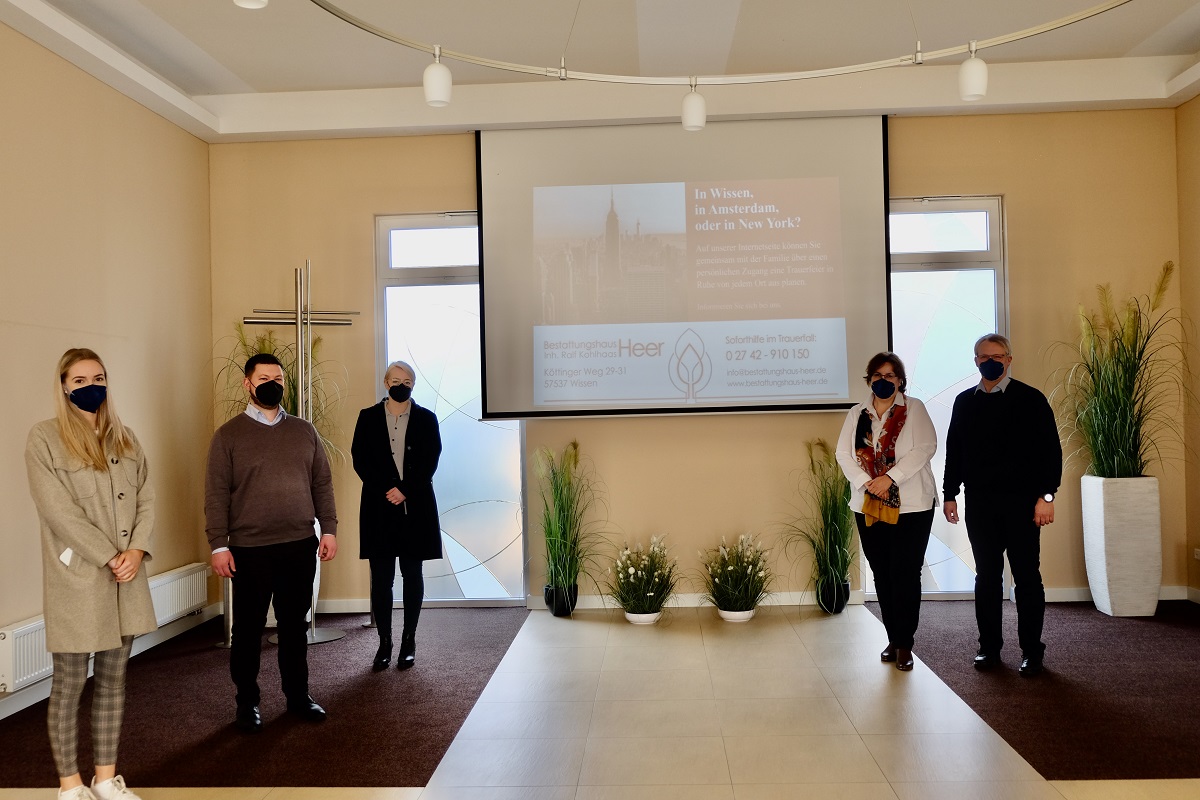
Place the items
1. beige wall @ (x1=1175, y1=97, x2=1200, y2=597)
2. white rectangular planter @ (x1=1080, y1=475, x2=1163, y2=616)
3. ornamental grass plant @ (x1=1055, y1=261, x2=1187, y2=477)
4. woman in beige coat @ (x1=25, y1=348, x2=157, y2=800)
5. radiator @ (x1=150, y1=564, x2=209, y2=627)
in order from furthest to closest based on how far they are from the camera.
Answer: beige wall @ (x1=1175, y1=97, x2=1200, y2=597)
ornamental grass plant @ (x1=1055, y1=261, x2=1187, y2=477)
white rectangular planter @ (x1=1080, y1=475, x2=1163, y2=616)
radiator @ (x1=150, y1=564, x2=209, y2=627)
woman in beige coat @ (x1=25, y1=348, x2=157, y2=800)

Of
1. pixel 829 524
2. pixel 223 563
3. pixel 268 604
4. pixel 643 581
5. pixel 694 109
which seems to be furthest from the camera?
pixel 829 524

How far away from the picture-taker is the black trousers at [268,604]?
393 centimetres

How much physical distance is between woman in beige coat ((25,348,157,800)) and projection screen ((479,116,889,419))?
316cm

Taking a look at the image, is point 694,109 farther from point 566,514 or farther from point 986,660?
point 986,660

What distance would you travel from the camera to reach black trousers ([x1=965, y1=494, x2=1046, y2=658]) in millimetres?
4523

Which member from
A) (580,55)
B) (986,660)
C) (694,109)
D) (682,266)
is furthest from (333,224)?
(986,660)

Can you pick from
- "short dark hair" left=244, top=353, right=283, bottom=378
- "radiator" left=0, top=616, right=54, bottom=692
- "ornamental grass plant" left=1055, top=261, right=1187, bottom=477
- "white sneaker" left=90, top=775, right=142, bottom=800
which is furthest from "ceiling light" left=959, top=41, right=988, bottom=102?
"radiator" left=0, top=616, right=54, bottom=692

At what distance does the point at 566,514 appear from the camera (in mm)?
6039

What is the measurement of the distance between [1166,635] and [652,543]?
292cm

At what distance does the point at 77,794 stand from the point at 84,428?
118 cm

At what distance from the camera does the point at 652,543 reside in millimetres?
6109

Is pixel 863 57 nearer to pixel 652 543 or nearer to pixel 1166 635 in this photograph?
pixel 652 543

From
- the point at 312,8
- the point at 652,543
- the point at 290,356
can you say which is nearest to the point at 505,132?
the point at 312,8

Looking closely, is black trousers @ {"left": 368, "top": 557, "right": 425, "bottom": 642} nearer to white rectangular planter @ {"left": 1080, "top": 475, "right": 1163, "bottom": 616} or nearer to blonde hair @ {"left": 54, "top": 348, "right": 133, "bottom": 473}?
blonde hair @ {"left": 54, "top": 348, "right": 133, "bottom": 473}
